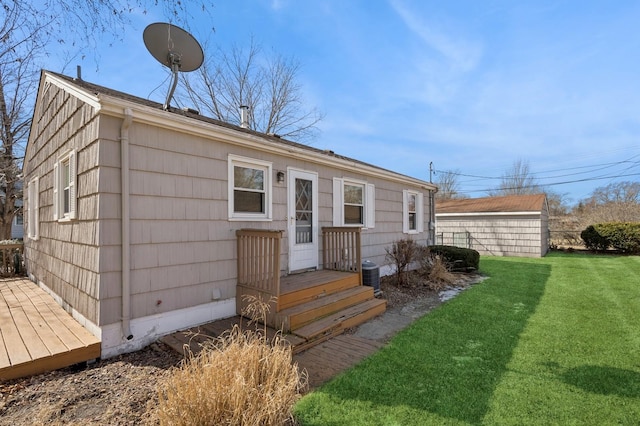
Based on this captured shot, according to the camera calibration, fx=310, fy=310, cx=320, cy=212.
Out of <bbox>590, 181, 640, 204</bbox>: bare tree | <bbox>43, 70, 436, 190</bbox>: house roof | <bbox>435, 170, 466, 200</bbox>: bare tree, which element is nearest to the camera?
<bbox>43, 70, 436, 190</bbox>: house roof

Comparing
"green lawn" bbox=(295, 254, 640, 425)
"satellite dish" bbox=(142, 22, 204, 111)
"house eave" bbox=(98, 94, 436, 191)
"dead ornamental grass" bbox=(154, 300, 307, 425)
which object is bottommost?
"green lawn" bbox=(295, 254, 640, 425)

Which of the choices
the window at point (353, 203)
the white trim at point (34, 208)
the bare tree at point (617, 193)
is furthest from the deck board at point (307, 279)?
the bare tree at point (617, 193)

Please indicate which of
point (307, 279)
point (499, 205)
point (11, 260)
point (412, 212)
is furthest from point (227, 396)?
point (499, 205)

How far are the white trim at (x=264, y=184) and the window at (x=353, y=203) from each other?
1.90 metres

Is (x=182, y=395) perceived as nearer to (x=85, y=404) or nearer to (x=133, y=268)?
(x=85, y=404)

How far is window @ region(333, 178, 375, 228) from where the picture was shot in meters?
6.84

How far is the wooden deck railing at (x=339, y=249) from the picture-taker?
6.04 meters

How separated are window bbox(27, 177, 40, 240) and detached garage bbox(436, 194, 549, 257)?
50.3ft

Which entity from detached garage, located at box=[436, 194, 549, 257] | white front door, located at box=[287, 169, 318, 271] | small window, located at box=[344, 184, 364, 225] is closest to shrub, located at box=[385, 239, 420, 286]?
small window, located at box=[344, 184, 364, 225]

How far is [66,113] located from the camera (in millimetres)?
4633

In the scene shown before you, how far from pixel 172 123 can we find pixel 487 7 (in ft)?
23.8

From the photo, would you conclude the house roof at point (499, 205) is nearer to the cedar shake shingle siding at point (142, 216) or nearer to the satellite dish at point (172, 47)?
the cedar shake shingle siding at point (142, 216)

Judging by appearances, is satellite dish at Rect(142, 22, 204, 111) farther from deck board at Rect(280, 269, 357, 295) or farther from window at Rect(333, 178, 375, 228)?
window at Rect(333, 178, 375, 228)

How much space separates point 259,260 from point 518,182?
31.9 metres
